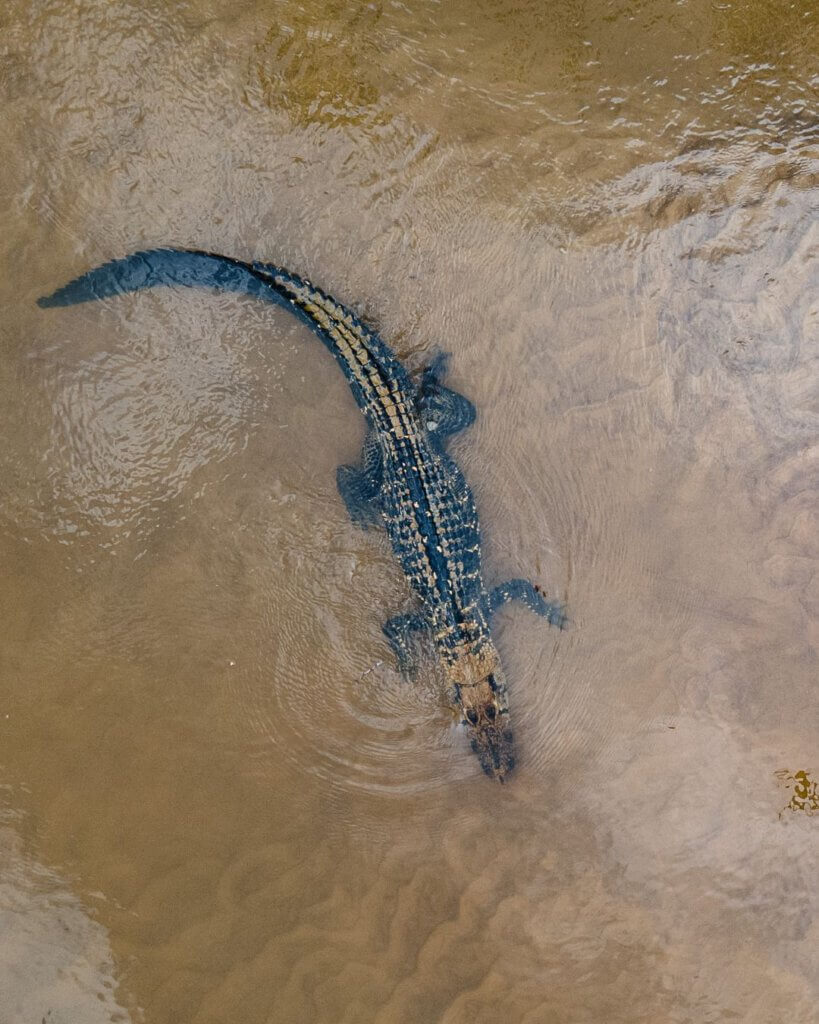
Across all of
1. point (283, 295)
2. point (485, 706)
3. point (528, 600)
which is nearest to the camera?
point (283, 295)

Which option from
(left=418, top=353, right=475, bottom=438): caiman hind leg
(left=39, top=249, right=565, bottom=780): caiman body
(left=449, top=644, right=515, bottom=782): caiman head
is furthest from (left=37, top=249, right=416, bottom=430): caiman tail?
(left=449, top=644, right=515, bottom=782): caiman head

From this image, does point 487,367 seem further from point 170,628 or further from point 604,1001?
point 604,1001

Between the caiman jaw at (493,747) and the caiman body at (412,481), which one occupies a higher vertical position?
the caiman body at (412,481)

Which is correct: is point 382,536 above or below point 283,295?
below

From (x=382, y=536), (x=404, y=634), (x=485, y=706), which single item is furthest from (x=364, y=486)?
(x=485, y=706)

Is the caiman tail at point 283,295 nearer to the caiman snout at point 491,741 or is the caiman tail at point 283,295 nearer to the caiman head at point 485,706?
the caiman head at point 485,706

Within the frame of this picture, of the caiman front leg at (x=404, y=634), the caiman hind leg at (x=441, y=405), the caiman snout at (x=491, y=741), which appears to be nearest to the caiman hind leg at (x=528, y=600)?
the caiman front leg at (x=404, y=634)

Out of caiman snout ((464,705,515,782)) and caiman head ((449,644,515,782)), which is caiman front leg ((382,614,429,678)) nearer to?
caiman head ((449,644,515,782))

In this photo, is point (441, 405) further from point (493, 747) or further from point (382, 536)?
point (493, 747)

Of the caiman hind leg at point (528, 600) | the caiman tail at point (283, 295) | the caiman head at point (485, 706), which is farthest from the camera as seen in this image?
the caiman hind leg at point (528, 600)
